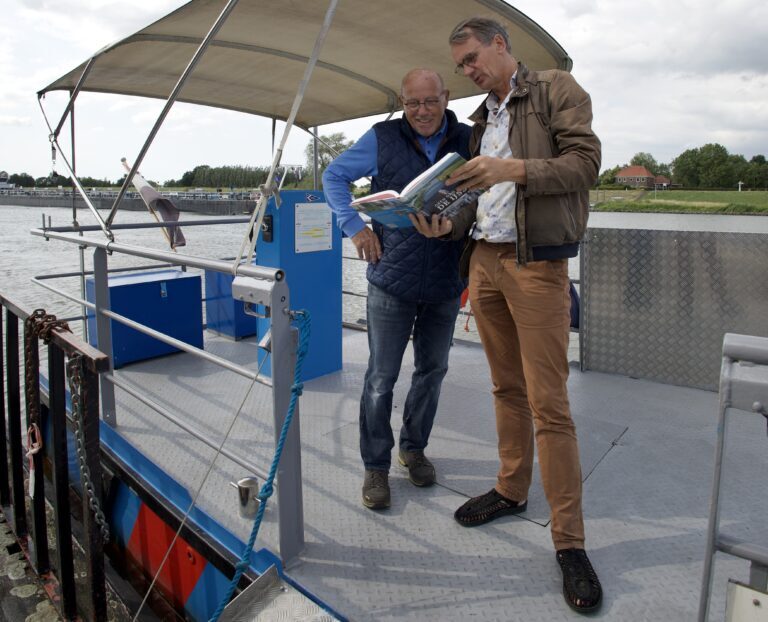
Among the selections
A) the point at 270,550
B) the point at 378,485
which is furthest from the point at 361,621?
the point at 378,485

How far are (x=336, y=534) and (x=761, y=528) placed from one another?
1580 mm

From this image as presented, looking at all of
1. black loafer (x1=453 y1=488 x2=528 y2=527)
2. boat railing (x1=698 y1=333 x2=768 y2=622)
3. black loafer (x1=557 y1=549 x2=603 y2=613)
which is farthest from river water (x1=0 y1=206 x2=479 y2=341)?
boat railing (x1=698 y1=333 x2=768 y2=622)

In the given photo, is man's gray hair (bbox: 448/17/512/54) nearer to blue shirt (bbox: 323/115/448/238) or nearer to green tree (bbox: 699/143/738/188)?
blue shirt (bbox: 323/115/448/238)

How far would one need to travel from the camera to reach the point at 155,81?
3713mm

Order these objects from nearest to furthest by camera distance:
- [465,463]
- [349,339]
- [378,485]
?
[378,485] → [465,463] → [349,339]

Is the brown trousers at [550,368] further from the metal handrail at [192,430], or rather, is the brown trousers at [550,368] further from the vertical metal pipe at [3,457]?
the vertical metal pipe at [3,457]

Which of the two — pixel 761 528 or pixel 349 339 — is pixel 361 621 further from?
pixel 349 339

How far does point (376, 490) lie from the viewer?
7.54 feet

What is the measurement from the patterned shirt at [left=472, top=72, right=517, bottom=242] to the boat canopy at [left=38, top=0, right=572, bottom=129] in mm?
854

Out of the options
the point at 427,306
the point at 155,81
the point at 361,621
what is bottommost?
the point at 361,621

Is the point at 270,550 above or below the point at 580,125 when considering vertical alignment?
below

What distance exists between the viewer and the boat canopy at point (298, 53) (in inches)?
105

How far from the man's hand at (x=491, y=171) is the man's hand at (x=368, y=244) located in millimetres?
584

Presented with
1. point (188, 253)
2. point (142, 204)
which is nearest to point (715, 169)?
point (188, 253)
